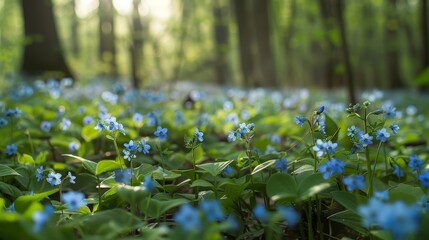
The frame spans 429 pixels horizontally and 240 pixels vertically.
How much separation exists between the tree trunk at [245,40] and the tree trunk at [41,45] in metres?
6.09

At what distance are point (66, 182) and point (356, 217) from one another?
1586 millimetres

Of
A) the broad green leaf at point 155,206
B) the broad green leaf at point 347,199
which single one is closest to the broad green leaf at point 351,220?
the broad green leaf at point 347,199

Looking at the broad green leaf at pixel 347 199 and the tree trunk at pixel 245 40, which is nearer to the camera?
the broad green leaf at pixel 347 199

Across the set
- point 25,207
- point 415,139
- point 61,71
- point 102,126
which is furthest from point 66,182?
point 61,71

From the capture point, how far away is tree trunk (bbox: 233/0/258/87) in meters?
14.2

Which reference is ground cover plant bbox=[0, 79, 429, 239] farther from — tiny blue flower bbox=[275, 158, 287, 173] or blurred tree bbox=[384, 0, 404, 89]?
blurred tree bbox=[384, 0, 404, 89]

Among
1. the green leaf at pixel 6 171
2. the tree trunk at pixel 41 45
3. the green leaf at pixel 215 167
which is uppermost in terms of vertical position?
the tree trunk at pixel 41 45

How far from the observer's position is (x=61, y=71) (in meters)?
9.76

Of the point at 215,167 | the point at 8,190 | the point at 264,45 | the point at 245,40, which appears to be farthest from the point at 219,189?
the point at 245,40

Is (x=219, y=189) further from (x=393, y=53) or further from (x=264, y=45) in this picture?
(x=393, y=53)

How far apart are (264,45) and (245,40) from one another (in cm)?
205

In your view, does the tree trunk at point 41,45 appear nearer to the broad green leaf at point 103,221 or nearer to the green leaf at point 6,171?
the green leaf at point 6,171

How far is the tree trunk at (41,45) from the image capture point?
9.88 metres

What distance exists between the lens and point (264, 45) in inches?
493
